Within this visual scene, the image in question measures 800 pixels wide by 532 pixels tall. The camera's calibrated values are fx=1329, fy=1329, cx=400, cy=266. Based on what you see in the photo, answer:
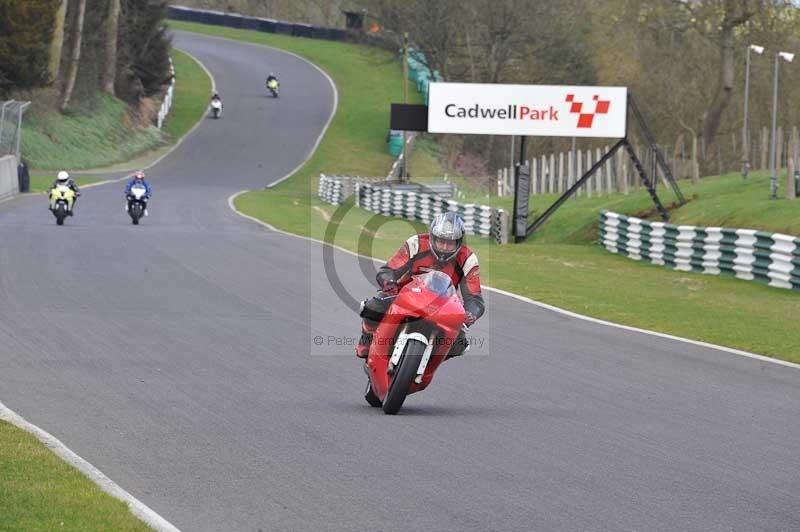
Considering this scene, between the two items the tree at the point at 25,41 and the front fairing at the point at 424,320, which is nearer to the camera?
the front fairing at the point at 424,320

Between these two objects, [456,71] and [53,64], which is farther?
[456,71]

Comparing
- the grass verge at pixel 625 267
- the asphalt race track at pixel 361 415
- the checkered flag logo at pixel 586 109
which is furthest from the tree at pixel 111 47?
the asphalt race track at pixel 361 415

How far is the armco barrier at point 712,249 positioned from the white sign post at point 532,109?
2647mm

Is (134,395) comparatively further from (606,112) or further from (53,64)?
(53,64)

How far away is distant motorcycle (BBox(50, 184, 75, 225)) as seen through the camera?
29.8 m

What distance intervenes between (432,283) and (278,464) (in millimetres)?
2135

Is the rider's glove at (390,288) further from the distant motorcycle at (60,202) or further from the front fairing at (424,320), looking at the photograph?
the distant motorcycle at (60,202)

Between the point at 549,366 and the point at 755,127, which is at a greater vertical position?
the point at 755,127

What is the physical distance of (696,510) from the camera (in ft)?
22.3

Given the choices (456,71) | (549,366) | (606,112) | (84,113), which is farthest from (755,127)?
(549,366)

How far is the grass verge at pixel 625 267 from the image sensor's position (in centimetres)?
1700

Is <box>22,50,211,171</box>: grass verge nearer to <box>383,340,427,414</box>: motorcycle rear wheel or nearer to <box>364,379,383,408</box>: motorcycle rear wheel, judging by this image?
<box>364,379,383,408</box>: motorcycle rear wheel

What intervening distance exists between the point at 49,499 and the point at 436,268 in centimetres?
389

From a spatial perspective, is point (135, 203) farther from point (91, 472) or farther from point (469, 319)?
point (91, 472)
